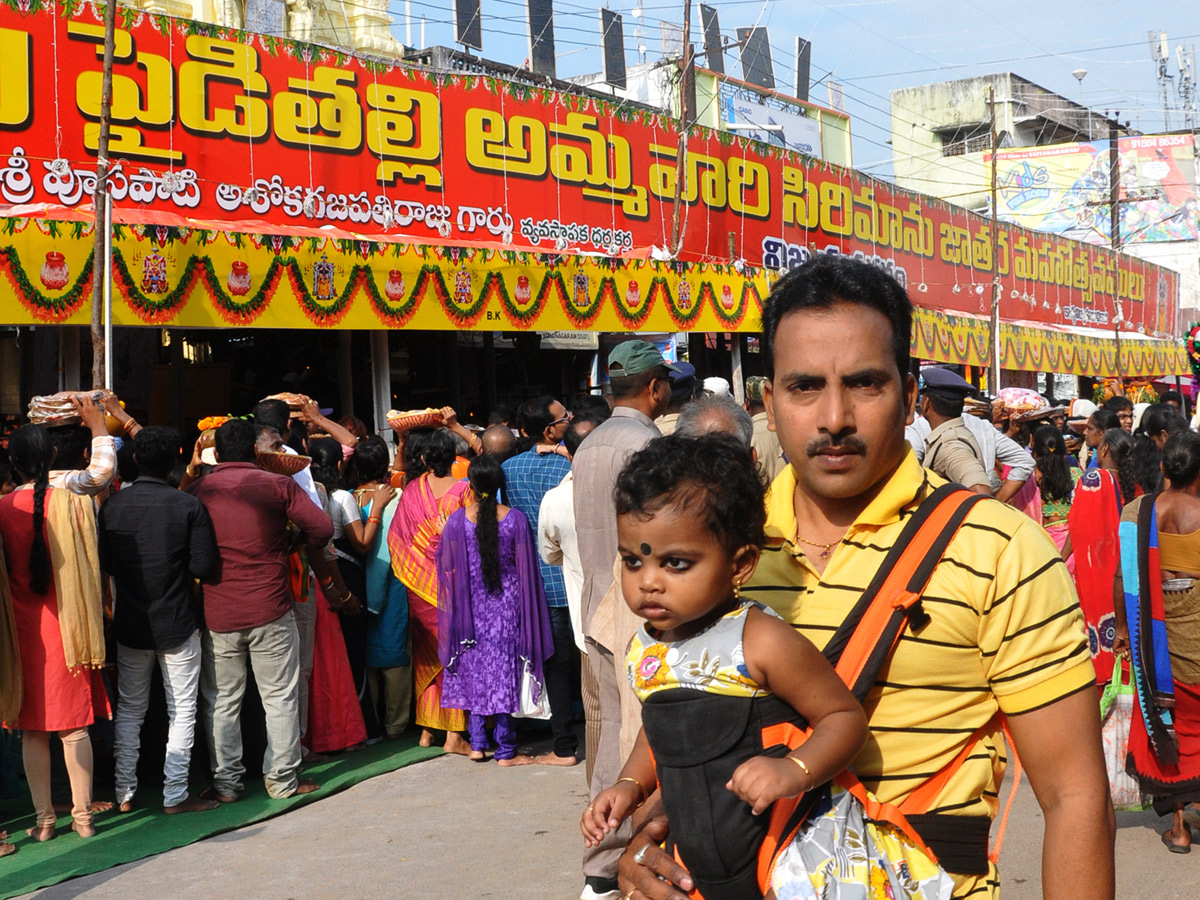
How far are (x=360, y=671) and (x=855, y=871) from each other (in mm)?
6173

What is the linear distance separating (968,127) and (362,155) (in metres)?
37.8

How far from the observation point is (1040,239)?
2511 centimetres

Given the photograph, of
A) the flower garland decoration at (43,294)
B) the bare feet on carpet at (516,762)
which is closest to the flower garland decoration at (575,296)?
the flower garland decoration at (43,294)

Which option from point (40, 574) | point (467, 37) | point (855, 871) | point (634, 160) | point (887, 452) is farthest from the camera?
point (467, 37)

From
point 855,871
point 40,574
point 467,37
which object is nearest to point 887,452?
point 855,871

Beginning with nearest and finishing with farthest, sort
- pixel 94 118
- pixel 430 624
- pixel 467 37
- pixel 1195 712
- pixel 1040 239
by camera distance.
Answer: pixel 1195 712 < pixel 430 624 < pixel 94 118 < pixel 467 37 < pixel 1040 239

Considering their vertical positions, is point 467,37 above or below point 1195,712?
above

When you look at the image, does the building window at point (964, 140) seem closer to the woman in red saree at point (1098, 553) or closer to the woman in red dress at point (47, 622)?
the woman in red saree at point (1098, 553)

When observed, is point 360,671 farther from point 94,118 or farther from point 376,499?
point 94,118

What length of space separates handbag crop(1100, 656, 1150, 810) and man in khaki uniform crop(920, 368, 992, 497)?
138 centimetres

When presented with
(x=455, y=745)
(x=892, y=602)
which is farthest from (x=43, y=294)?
(x=892, y=602)

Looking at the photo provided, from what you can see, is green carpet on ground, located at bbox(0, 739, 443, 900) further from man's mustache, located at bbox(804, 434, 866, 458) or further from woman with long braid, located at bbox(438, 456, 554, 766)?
man's mustache, located at bbox(804, 434, 866, 458)

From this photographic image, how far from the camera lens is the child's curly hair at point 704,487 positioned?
1.92 meters

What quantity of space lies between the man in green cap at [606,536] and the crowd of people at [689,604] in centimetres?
2
